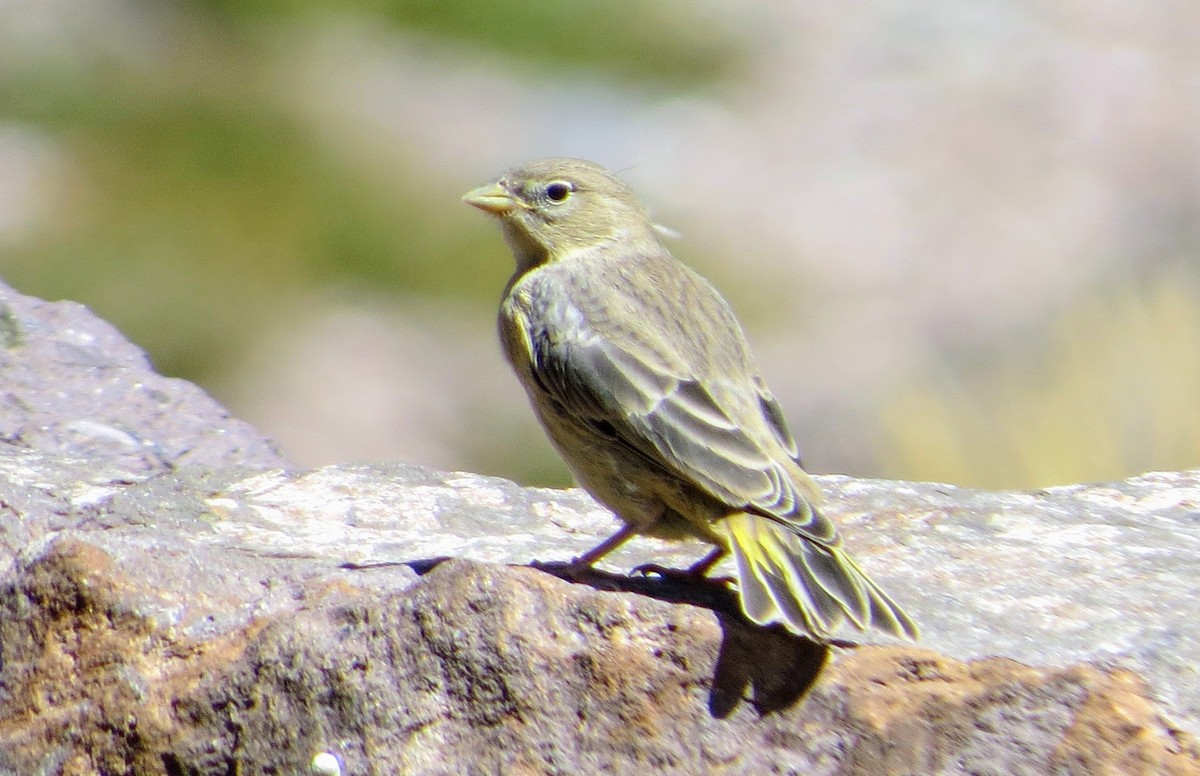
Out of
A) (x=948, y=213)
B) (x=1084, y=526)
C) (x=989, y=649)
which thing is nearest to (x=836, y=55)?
(x=948, y=213)

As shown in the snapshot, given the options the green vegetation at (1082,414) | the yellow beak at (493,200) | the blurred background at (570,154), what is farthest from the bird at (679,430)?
the blurred background at (570,154)

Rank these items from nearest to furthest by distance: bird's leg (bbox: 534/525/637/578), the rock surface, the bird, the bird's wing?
the rock surface → the bird → the bird's wing → bird's leg (bbox: 534/525/637/578)

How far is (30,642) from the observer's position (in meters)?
4.30

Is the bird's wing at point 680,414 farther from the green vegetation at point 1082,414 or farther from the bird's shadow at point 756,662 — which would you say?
the green vegetation at point 1082,414

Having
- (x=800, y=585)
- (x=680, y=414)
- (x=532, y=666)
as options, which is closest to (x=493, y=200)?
(x=680, y=414)

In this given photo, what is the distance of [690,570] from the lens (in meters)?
4.73

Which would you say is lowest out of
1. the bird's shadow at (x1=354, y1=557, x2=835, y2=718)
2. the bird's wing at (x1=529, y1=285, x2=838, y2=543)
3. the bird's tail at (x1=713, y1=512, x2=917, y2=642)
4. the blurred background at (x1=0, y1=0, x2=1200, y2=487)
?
the blurred background at (x1=0, y1=0, x2=1200, y2=487)

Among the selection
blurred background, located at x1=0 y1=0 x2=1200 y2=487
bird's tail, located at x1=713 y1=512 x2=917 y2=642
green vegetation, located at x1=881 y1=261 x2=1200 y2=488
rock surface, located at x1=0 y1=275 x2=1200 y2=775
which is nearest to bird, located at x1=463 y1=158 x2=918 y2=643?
bird's tail, located at x1=713 y1=512 x2=917 y2=642

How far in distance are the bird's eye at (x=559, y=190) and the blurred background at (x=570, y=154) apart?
3914 mm

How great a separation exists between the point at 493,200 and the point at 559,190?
0.25 m

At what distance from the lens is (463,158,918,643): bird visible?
13.8 ft

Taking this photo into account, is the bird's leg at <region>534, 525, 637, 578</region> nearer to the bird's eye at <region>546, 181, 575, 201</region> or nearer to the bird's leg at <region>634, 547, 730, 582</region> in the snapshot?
the bird's leg at <region>634, 547, 730, 582</region>

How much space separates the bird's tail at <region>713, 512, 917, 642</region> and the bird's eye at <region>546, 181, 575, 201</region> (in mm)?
1940

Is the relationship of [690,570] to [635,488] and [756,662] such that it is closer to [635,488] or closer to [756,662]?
[635,488]
